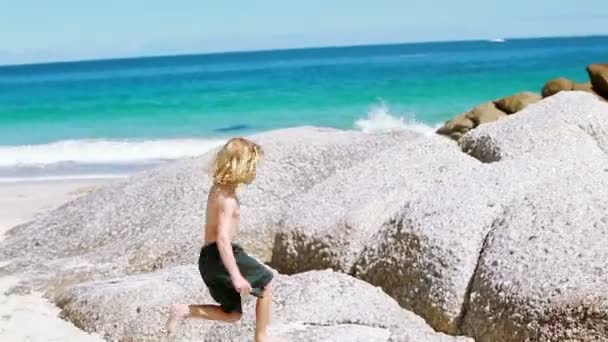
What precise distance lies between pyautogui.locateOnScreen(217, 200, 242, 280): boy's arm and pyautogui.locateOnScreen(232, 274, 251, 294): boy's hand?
0.01m

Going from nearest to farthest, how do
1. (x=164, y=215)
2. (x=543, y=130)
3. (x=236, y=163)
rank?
1. (x=236, y=163)
2. (x=543, y=130)
3. (x=164, y=215)

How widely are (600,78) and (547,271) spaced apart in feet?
14.8

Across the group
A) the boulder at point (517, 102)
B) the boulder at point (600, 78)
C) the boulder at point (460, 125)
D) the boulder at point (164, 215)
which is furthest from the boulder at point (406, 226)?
the boulder at point (517, 102)

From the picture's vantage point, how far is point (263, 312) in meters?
4.74

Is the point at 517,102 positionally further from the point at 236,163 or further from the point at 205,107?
the point at 205,107

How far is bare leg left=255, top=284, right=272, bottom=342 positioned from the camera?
470 cm

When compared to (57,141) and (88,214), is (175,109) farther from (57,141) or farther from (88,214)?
(88,214)

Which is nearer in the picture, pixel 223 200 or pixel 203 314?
pixel 223 200

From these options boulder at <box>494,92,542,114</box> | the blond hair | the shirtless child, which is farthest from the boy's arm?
boulder at <box>494,92,542,114</box>

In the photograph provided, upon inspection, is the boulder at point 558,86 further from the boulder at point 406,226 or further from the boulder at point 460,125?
the boulder at point 406,226

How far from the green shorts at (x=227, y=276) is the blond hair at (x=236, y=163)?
331 millimetres

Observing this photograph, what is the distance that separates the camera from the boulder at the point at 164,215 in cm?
741

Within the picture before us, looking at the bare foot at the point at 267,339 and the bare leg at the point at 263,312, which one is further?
the bare foot at the point at 267,339

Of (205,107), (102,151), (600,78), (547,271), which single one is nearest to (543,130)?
(547,271)
